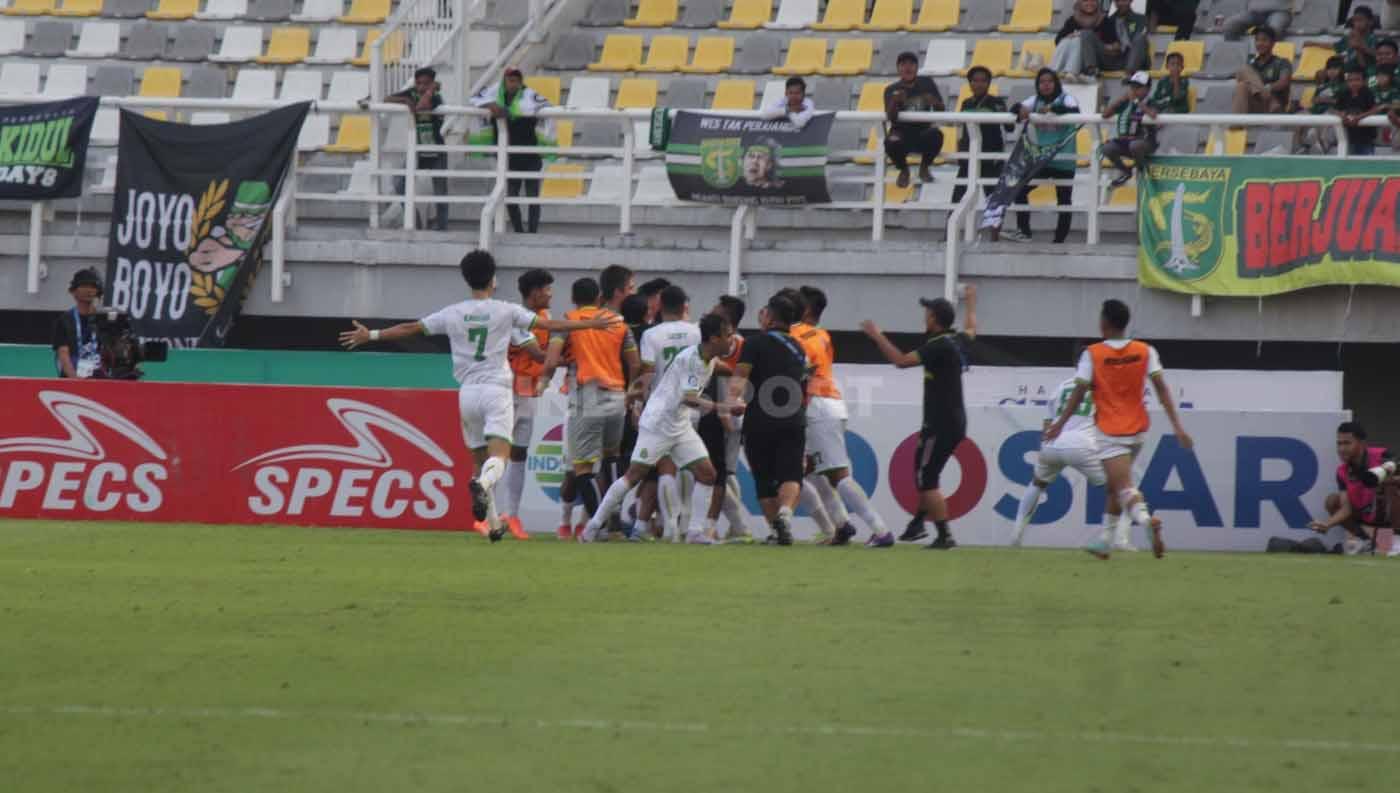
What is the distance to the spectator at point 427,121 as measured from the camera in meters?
21.8

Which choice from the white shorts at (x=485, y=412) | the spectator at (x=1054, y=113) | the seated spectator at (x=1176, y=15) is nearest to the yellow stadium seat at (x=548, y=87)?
the spectator at (x=1054, y=113)

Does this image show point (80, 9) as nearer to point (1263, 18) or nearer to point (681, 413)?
point (1263, 18)

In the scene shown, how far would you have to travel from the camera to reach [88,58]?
27.1 m

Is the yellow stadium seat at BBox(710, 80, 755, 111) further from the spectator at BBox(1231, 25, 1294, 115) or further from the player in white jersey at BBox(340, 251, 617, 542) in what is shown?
the player in white jersey at BBox(340, 251, 617, 542)

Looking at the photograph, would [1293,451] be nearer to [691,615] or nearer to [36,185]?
[691,615]

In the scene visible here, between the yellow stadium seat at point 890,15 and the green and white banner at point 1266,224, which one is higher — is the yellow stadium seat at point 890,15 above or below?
above

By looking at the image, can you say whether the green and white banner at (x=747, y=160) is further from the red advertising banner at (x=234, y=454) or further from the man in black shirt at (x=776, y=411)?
the man in black shirt at (x=776, y=411)

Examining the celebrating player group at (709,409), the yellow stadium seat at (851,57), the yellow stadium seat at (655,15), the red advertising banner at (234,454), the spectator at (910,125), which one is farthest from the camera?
the yellow stadium seat at (655,15)

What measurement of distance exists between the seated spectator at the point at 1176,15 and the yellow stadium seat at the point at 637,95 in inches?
214

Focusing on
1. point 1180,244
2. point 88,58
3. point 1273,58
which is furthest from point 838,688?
point 88,58

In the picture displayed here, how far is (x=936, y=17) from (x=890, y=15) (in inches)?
21.0

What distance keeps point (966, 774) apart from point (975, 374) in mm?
12915

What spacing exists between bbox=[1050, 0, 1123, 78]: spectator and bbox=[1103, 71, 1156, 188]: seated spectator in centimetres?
241

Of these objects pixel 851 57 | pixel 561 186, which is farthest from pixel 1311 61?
pixel 561 186
